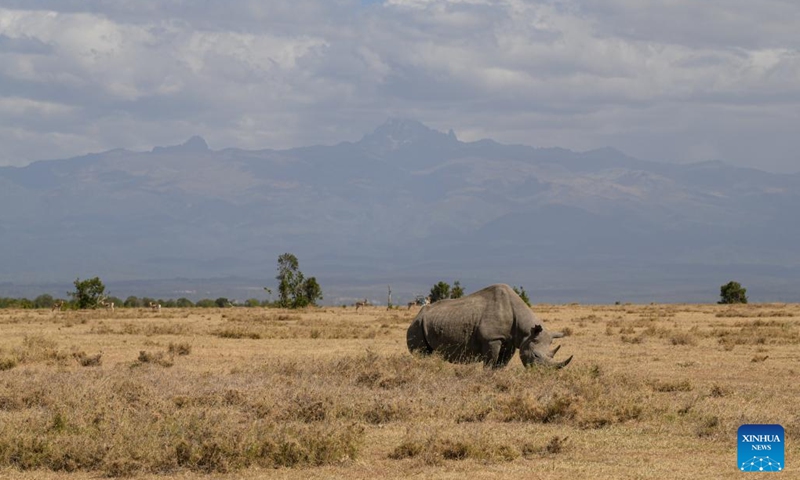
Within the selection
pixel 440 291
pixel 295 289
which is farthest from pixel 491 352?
pixel 295 289

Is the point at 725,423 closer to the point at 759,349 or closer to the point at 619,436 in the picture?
the point at 619,436

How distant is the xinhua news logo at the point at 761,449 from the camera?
524 inches

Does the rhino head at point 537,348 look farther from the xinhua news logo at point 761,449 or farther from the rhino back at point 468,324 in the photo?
the xinhua news logo at point 761,449

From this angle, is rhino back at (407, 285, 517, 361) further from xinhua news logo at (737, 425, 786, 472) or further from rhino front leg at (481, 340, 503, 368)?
xinhua news logo at (737, 425, 786, 472)

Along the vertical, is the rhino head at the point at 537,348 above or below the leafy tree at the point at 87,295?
below

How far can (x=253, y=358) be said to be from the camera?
26.6m

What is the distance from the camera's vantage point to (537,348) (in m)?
21.0

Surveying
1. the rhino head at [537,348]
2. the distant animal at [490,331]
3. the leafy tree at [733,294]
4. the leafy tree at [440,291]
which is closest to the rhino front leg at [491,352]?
the distant animal at [490,331]

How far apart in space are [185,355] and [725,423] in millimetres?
15325

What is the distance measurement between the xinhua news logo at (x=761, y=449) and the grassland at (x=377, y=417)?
0.66ft

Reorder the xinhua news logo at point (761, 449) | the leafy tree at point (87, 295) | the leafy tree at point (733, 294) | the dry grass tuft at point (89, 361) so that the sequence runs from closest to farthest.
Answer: the xinhua news logo at point (761, 449) → the dry grass tuft at point (89, 361) → the leafy tree at point (87, 295) → the leafy tree at point (733, 294)

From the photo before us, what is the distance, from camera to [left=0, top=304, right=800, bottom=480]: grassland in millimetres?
13531

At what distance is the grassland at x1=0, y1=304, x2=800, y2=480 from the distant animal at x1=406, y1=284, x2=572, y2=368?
36.3 inches

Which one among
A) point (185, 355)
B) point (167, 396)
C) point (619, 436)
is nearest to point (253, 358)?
point (185, 355)
